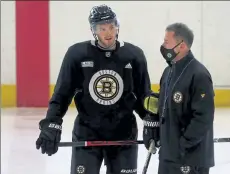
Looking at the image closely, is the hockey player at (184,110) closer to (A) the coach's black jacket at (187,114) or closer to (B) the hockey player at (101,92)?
(A) the coach's black jacket at (187,114)

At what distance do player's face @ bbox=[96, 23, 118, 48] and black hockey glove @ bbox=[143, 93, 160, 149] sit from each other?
0.30m

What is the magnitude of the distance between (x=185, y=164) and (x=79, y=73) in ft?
2.09

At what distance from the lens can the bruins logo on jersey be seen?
2410 millimetres

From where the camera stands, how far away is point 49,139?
2.34 meters

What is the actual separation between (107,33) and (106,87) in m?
0.25

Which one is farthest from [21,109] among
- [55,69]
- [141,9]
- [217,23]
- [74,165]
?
[74,165]

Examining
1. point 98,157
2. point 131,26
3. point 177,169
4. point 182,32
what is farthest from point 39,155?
point 131,26


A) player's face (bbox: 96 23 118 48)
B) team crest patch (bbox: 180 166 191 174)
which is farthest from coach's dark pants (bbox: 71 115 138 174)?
player's face (bbox: 96 23 118 48)

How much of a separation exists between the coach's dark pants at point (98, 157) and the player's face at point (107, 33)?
1.33 ft

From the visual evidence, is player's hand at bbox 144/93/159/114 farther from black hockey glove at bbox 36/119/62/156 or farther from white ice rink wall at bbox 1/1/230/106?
white ice rink wall at bbox 1/1/230/106

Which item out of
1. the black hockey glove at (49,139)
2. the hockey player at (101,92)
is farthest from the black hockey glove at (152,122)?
the black hockey glove at (49,139)

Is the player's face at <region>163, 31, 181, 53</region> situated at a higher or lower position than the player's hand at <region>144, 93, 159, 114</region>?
higher

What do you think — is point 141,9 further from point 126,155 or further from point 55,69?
point 126,155

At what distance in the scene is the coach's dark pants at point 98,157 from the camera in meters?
2.40
